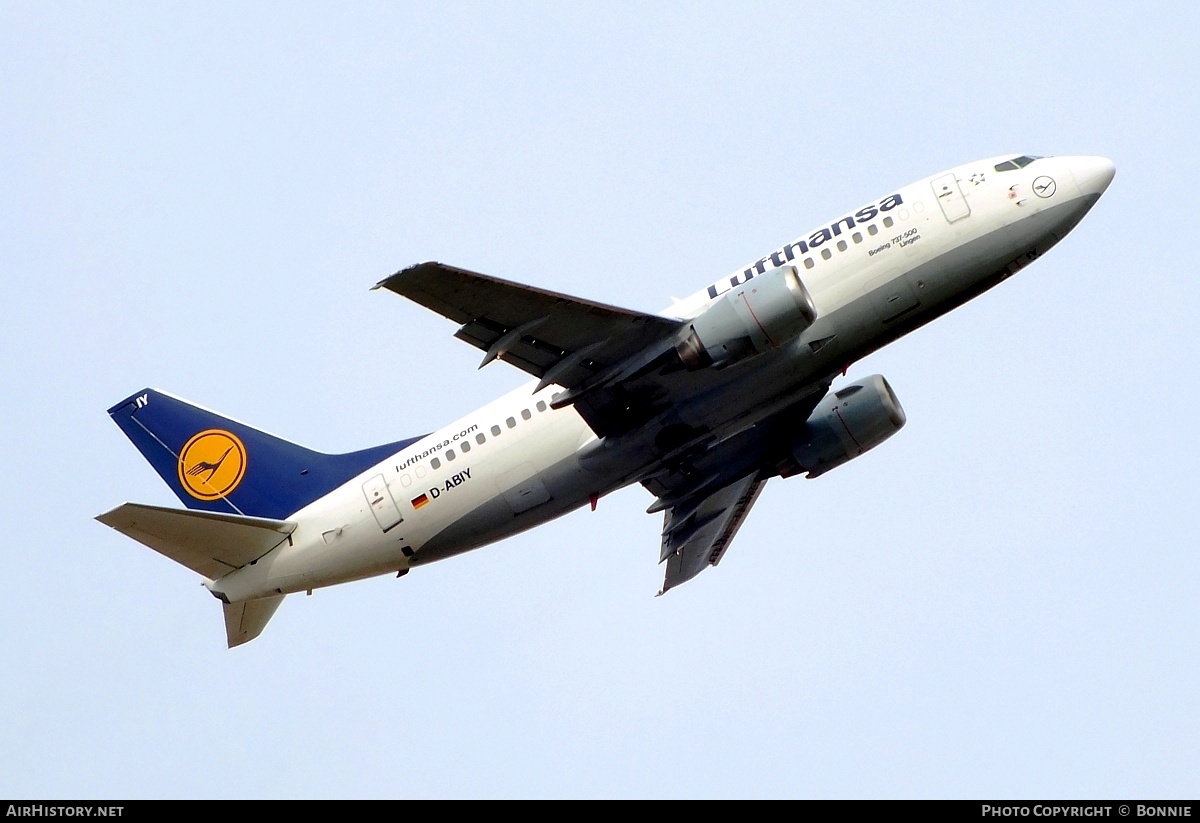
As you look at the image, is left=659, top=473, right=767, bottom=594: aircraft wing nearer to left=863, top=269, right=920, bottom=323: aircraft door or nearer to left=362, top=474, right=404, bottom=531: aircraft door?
left=863, top=269, right=920, bottom=323: aircraft door

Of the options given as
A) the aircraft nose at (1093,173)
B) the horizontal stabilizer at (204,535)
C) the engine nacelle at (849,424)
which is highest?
the horizontal stabilizer at (204,535)

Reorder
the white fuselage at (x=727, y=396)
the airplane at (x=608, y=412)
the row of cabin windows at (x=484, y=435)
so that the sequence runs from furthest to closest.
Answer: the row of cabin windows at (x=484, y=435) < the white fuselage at (x=727, y=396) < the airplane at (x=608, y=412)

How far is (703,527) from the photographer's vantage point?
45.4m

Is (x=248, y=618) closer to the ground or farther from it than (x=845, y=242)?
→ closer to the ground

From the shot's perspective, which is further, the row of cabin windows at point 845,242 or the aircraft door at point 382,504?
the aircraft door at point 382,504

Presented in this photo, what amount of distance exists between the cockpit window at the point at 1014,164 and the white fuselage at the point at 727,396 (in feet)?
0.51

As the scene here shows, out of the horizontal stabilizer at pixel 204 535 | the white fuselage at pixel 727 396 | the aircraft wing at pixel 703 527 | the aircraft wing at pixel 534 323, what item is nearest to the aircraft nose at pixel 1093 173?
the white fuselage at pixel 727 396

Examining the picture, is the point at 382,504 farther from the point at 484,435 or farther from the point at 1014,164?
the point at 1014,164

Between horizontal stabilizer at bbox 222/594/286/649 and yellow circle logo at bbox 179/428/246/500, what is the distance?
328 cm

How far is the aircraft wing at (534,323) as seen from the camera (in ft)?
112

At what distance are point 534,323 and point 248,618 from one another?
43.1 ft

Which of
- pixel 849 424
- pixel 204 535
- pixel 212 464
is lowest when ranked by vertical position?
pixel 849 424

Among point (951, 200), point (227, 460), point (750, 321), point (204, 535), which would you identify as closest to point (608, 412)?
point (750, 321)

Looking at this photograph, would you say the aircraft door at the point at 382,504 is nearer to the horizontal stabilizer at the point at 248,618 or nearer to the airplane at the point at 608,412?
the airplane at the point at 608,412
